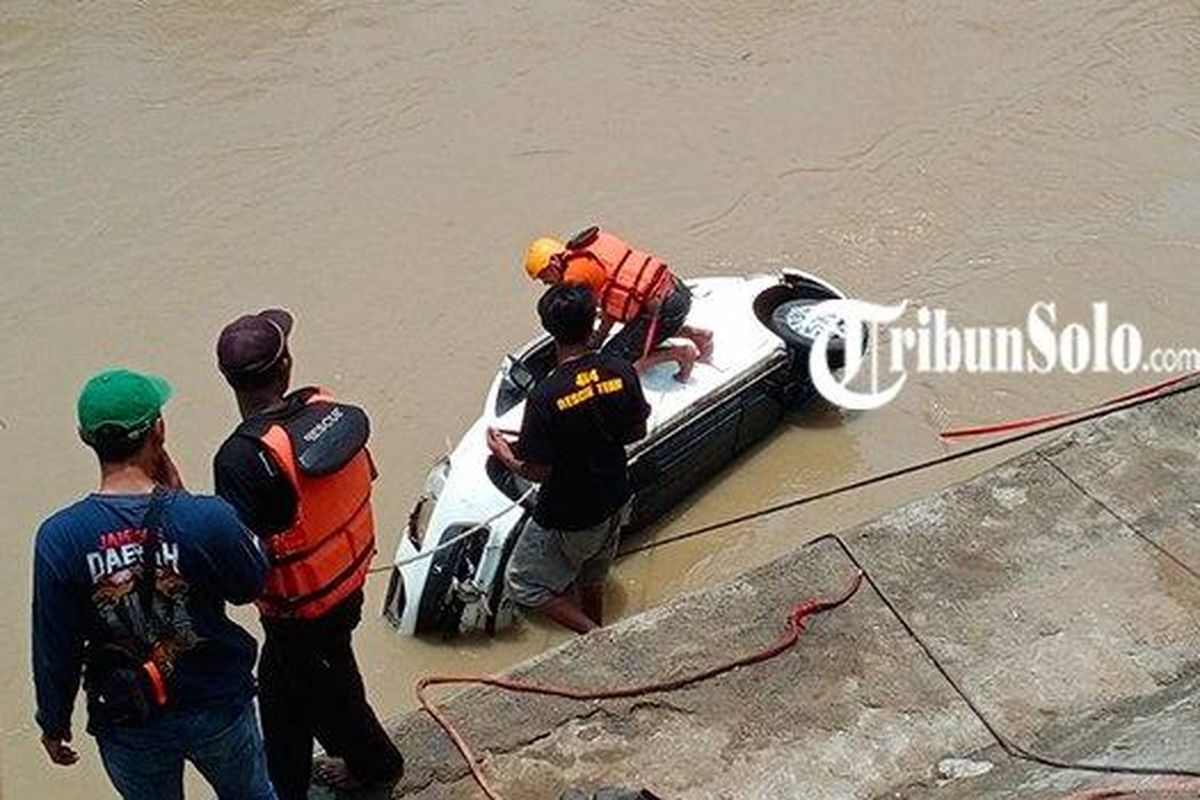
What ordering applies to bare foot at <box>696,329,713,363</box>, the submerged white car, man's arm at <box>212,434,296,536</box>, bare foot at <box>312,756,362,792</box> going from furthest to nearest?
bare foot at <box>696,329,713,363</box>
the submerged white car
bare foot at <box>312,756,362,792</box>
man's arm at <box>212,434,296,536</box>

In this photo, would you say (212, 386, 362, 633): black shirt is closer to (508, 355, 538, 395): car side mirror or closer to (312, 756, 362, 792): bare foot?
(312, 756, 362, 792): bare foot

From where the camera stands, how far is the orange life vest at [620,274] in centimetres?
686

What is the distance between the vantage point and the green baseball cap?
11.9 ft

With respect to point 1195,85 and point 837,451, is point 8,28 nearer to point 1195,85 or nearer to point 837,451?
point 837,451

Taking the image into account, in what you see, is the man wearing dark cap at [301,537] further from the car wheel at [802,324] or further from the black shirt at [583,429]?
the car wheel at [802,324]

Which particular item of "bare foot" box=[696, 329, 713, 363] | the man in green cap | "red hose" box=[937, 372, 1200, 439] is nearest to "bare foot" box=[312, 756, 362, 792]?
the man in green cap

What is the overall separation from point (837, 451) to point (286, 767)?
14.0 feet

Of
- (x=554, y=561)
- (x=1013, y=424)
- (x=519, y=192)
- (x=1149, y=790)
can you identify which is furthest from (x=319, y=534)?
(x=519, y=192)

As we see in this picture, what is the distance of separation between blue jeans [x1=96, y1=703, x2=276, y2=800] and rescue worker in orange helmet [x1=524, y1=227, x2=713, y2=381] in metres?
2.86

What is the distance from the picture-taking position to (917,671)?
18.0 ft

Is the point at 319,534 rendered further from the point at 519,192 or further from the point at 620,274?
the point at 519,192

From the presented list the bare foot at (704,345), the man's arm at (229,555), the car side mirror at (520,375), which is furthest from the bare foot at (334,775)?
the bare foot at (704,345)

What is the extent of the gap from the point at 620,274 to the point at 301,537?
2.89m

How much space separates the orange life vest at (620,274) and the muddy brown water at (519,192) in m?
1.32
